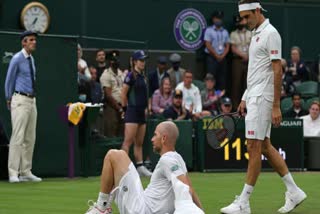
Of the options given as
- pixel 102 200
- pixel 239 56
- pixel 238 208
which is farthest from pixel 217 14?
pixel 102 200

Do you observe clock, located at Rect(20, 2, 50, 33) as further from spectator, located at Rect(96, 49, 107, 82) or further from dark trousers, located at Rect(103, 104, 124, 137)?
dark trousers, located at Rect(103, 104, 124, 137)

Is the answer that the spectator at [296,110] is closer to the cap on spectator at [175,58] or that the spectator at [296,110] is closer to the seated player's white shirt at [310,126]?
the seated player's white shirt at [310,126]

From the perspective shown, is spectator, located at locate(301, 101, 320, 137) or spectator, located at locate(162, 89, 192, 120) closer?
spectator, located at locate(162, 89, 192, 120)

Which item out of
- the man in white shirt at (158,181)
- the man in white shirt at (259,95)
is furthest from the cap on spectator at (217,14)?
the man in white shirt at (158,181)

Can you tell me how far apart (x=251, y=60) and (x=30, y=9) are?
35.9 ft

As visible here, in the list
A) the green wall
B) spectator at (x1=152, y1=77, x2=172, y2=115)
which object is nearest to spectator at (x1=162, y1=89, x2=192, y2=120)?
spectator at (x1=152, y1=77, x2=172, y2=115)

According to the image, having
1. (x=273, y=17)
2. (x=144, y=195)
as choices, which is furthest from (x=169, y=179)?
(x=273, y=17)

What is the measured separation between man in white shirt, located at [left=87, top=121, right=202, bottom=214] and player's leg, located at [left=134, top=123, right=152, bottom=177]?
23.4 ft

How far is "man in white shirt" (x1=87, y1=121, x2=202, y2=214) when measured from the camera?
777 centimetres

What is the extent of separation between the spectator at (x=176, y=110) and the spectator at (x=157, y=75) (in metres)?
1.96

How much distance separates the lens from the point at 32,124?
1420 centimetres

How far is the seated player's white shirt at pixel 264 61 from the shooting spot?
381 inches

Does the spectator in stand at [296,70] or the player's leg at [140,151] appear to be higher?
the spectator in stand at [296,70]

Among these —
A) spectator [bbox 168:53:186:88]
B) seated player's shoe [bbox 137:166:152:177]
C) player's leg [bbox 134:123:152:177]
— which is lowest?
seated player's shoe [bbox 137:166:152:177]
